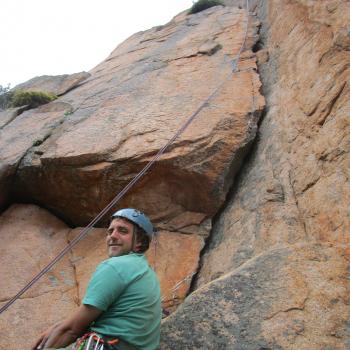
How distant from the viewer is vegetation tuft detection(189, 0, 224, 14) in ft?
45.9

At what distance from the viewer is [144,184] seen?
565 centimetres

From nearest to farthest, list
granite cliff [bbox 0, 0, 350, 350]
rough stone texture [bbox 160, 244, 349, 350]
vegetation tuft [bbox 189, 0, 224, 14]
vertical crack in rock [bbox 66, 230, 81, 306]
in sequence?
rough stone texture [bbox 160, 244, 349, 350] → granite cliff [bbox 0, 0, 350, 350] → vertical crack in rock [bbox 66, 230, 81, 306] → vegetation tuft [bbox 189, 0, 224, 14]

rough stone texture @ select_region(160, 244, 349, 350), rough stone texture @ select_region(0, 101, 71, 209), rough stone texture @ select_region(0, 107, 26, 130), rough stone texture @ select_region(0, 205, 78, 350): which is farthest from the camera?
rough stone texture @ select_region(0, 107, 26, 130)

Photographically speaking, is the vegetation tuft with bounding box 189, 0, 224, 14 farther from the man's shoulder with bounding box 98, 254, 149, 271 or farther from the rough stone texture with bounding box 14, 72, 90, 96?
the man's shoulder with bounding box 98, 254, 149, 271

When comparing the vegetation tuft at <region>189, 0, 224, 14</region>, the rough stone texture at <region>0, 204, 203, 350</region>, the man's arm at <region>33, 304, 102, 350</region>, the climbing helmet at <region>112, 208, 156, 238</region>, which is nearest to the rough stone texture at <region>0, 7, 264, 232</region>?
the rough stone texture at <region>0, 204, 203, 350</region>

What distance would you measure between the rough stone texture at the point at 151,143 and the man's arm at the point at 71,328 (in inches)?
122

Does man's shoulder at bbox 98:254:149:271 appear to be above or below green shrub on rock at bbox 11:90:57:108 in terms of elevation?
below

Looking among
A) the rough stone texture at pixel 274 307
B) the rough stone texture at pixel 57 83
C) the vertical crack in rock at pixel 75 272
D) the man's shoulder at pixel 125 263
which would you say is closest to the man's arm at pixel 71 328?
the man's shoulder at pixel 125 263

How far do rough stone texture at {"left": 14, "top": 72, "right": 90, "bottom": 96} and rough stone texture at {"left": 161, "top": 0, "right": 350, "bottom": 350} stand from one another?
540cm

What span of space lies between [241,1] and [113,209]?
10446 mm

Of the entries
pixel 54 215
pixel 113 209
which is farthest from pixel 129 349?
pixel 54 215

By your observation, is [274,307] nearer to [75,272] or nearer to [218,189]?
[218,189]

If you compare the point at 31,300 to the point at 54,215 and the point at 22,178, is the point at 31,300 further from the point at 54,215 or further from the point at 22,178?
the point at 22,178

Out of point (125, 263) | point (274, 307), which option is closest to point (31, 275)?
point (125, 263)
